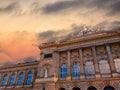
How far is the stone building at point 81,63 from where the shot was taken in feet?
81.7

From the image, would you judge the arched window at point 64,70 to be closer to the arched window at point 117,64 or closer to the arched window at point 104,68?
the arched window at point 104,68

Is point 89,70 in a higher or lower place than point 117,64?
lower

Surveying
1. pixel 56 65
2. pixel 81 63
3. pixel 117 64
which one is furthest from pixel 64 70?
pixel 117 64

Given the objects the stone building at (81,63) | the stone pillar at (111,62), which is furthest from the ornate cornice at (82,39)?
the stone pillar at (111,62)

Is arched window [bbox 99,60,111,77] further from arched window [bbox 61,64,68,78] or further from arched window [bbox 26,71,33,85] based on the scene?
arched window [bbox 26,71,33,85]

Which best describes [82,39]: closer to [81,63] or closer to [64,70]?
[81,63]

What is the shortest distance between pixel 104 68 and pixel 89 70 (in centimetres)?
302

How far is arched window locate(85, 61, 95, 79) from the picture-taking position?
26062mm

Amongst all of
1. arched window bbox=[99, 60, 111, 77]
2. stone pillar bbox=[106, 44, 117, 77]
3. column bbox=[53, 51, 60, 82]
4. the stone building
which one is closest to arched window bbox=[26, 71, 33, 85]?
the stone building

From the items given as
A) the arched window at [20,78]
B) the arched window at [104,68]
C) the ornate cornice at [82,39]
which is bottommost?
the arched window at [104,68]

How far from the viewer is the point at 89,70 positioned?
27.2 meters

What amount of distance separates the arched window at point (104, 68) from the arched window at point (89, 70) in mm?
1674

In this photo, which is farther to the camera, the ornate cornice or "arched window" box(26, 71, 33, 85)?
"arched window" box(26, 71, 33, 85)

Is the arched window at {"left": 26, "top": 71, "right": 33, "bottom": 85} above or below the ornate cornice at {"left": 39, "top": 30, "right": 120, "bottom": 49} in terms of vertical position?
below
